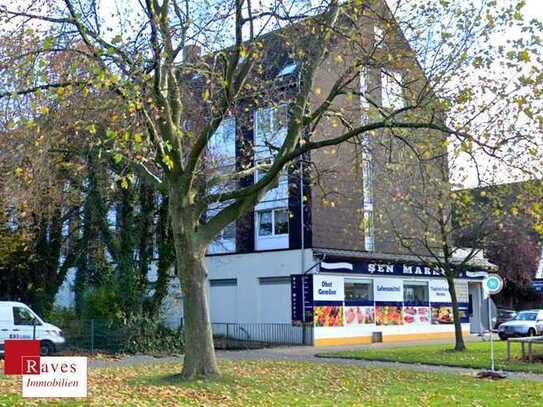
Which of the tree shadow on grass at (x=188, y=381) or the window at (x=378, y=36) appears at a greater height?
the window at (x=378, y=36)

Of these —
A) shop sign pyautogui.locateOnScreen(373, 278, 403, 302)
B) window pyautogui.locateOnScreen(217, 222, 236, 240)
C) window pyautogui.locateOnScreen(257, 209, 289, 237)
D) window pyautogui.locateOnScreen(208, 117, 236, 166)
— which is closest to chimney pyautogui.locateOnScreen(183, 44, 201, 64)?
window pyautogui.locateOnScreen(208, 117, 236, 166)

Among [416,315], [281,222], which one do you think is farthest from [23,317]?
[416,315]

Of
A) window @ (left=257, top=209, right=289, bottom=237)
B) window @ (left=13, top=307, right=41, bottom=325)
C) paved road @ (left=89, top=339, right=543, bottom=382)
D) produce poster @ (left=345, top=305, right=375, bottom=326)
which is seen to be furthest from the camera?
window @ (left=257, top=209, right=289, bottom=237)

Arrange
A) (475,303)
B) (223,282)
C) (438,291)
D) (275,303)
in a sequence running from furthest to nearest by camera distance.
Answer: (475,303)
(438,291)
(223,282)
(275,303)

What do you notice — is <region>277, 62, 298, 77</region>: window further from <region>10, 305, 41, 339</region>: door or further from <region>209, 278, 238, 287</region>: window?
<region>209, 278, 238, 287</region>: window

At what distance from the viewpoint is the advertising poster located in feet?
115

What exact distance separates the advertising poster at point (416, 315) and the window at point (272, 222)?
7892 millimetres

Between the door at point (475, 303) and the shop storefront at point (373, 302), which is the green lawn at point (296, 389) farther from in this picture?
the door at point (475, 303)

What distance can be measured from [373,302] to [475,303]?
36.9 ft

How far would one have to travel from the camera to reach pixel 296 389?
1362 centimetres

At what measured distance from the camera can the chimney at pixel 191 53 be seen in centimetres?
1410

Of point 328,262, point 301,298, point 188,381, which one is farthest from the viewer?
point 328,262

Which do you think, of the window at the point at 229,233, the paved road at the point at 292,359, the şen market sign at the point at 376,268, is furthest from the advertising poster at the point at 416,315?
the window at the point at 229,233

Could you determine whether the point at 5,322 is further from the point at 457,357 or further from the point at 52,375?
the point at 52,375
